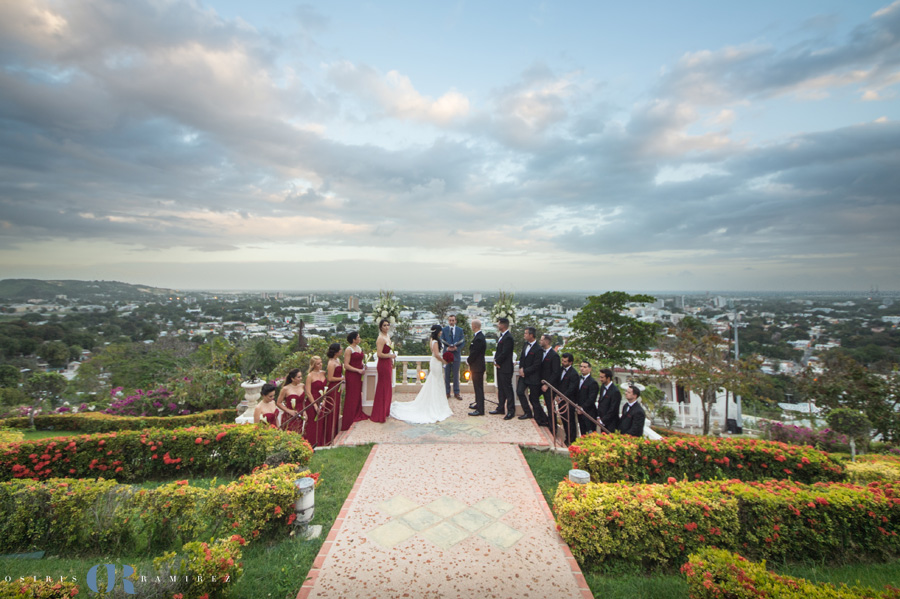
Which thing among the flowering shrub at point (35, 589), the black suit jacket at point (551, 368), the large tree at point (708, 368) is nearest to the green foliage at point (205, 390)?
the black suit jacket at point (551, 368)

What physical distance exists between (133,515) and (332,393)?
12.9 feet

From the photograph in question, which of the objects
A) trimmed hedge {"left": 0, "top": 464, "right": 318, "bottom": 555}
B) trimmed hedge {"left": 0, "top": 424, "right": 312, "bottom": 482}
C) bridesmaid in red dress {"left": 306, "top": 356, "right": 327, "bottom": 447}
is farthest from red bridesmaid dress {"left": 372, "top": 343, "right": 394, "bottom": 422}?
trimmed hedge {"left": 0, "top": 464, "right": 318, "bottom": 555}

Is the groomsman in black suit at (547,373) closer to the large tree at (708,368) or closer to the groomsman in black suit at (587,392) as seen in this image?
the groomsman in black suit at (587,392)

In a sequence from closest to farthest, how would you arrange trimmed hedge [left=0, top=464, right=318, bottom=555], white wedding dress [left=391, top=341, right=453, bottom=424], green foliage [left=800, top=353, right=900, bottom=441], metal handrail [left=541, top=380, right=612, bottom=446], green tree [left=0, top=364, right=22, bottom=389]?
trimmed hedge [left=0, top=464, right=318, bottom=555] → metal handrail [left=541, top=380, right=612, bottom=446] → white wedding dress [left=391, top=341, right=453, bottom=424] → green foliage [left=800, top=353, right=900, bottom=441] → green tree [left=0, top=364, right=22, bottom=389]

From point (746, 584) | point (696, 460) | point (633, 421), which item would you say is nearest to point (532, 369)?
point (633, 421)

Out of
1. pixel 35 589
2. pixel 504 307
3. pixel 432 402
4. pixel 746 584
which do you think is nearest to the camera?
pixel 35 589

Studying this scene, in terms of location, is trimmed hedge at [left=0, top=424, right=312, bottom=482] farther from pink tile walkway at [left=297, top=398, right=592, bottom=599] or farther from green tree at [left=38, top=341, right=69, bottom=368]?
green tree at [left=38, top=341, right=69, bottom=368]

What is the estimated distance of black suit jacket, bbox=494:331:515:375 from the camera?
28.0ft

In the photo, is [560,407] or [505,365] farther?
[505,365]

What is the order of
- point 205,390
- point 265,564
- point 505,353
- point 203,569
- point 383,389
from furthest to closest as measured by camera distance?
point 205,390 < point 505,353 < point 383,389 < point 265,564 < point 203,569

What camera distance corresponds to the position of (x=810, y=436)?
12.8 m

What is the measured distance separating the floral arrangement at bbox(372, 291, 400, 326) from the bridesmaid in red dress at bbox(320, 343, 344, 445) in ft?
10.0

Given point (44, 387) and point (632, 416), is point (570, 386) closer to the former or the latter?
point (632, 416)

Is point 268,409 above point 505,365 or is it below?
below
